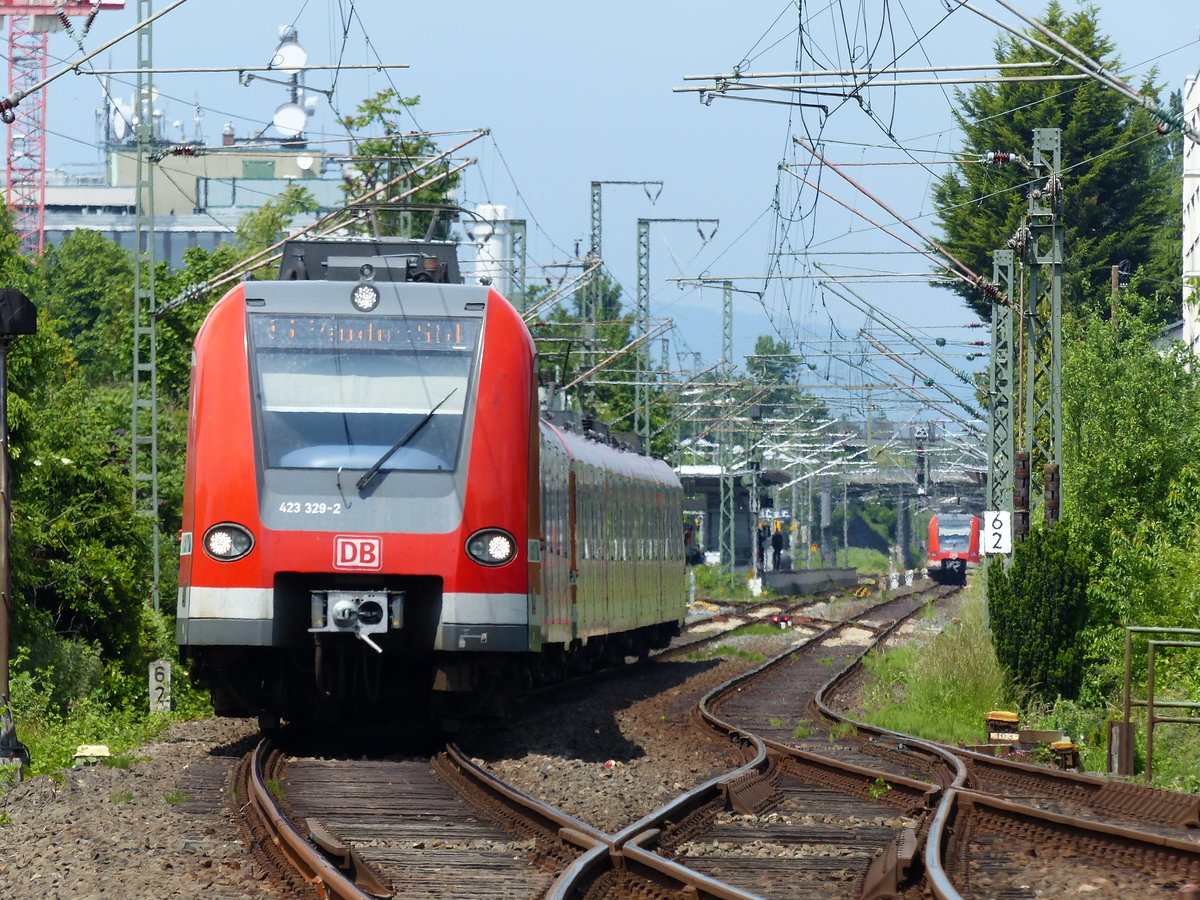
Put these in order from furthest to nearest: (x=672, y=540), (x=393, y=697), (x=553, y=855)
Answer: (x=672, y=540) < (x=393, y=697) < (x=553, y=855)

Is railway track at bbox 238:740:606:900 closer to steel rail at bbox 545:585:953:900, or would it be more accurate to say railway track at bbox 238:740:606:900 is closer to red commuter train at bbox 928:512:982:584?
steel rail at bbox 545:585:953:900

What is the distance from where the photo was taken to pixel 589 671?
25328 millimetres

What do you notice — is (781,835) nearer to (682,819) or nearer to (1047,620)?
(682,819)

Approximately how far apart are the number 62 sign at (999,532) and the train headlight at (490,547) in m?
13.8

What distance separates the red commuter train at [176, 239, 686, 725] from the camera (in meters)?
12.8

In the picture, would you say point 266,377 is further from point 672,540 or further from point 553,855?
point 672,540

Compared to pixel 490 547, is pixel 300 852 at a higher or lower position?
lower

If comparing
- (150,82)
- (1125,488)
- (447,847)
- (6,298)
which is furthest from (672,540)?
(447,847)

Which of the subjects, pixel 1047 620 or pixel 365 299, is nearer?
pixel 365 299

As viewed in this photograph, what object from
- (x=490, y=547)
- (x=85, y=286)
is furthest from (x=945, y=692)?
(x=85, y=286)

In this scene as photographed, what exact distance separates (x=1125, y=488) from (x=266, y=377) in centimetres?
1645

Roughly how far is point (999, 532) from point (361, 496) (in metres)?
14.7

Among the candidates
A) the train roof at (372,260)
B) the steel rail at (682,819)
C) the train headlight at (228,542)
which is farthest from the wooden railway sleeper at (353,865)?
the train roof at (372,260)

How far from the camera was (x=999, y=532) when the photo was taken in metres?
25.7
